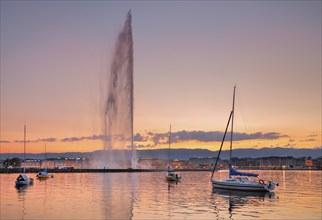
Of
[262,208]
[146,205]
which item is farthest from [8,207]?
[262,208]

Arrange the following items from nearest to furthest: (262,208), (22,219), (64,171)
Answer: (22,219), (262,208), (64,171)

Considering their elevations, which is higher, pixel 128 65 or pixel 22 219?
pixel 128 65

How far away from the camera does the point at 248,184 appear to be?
5475 centimetres

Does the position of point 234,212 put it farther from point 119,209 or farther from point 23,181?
point 23,181

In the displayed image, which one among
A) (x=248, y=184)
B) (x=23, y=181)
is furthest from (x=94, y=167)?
(x=248, y=184)

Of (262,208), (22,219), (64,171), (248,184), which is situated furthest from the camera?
(64,171)

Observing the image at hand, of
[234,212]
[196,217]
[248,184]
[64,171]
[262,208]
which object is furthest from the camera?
[64,171]

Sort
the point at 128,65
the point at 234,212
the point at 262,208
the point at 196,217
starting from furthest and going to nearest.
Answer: the point at 128,65 < the point at 262,208 < the point at 234,212 < the point at 196,217

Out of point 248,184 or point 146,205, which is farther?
point 248,184

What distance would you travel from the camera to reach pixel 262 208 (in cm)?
3703

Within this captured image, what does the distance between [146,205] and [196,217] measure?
8694 millimetres

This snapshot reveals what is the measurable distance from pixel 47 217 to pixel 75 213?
2.65 meters

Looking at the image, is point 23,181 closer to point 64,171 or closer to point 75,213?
point 75,213

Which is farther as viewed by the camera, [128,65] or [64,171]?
[64,171]
